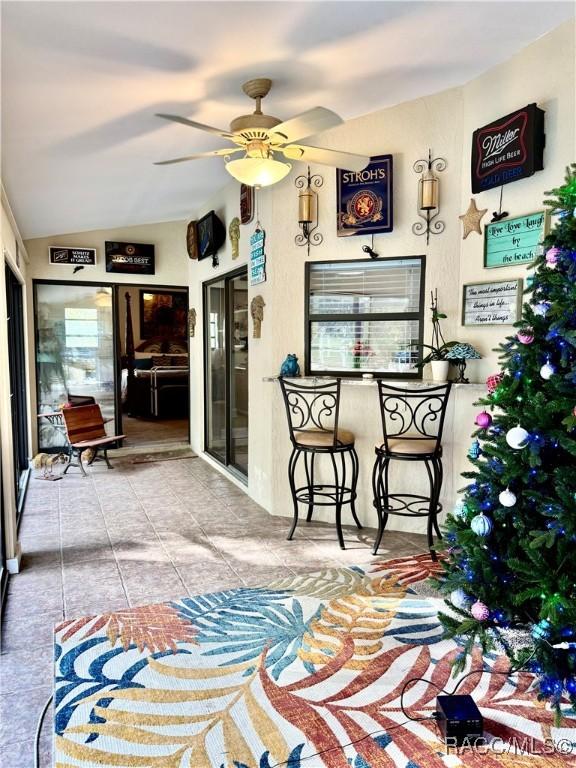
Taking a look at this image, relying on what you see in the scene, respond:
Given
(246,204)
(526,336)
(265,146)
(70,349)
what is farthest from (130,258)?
(526,336)

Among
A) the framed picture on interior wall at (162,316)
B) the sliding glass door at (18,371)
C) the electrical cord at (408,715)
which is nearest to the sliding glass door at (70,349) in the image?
the sliding glass door at (18,371)

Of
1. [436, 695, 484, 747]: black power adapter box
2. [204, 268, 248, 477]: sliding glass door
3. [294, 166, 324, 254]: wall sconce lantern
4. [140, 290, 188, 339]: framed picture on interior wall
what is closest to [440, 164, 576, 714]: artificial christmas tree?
[436, 695, 484, 747]: black power adapter box

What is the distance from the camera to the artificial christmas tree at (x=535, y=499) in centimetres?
174

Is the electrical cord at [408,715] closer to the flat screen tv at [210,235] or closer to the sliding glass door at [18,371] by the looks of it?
the sliding glass door at [18,371]

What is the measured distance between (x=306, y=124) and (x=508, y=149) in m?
1.26

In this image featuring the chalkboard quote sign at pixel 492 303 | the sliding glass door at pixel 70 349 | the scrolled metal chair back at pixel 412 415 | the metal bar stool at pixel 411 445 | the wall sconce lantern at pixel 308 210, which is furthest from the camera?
the sliding glass door at pixel 70 349

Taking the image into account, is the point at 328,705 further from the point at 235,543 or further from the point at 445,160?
the point at 445,160

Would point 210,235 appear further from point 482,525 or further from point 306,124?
point 482,525

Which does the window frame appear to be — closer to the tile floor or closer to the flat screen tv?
the tile floor

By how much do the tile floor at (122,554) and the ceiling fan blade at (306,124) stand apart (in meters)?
2.41

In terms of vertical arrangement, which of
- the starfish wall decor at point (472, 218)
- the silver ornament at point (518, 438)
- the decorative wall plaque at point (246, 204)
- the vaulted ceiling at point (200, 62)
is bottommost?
the silver ornament at point (518, 438)

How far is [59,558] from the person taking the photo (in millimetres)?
3400

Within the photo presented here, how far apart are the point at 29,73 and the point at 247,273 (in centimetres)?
243

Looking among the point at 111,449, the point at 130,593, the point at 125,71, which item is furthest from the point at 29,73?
the point at 111,449
